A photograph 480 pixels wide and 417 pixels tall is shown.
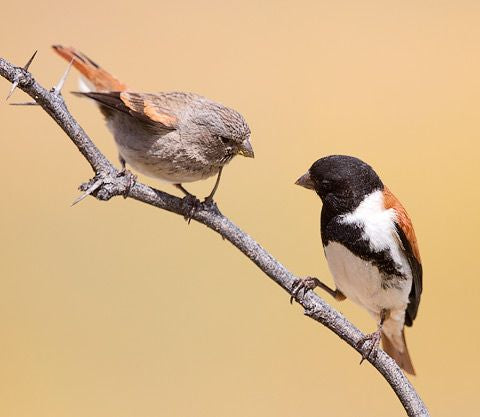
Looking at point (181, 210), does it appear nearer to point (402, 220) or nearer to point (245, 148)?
point (245, 148)

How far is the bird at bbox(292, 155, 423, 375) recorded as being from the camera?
359 cm

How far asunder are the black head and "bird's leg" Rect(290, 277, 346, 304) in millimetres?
377

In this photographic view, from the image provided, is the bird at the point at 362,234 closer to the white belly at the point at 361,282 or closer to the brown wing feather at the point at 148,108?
the white belly at the point at 361,282

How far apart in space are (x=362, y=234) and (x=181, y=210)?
1134 mm

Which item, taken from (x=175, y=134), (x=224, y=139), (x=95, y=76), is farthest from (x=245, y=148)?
(x=95, y=76)

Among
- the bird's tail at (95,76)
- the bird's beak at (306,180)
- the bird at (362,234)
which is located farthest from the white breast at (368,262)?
the bird's tail at (95,76)

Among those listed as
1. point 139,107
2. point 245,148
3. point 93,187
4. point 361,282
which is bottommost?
point 93,187

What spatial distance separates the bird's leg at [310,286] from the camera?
2643 millimetres

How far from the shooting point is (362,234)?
364 centimetres

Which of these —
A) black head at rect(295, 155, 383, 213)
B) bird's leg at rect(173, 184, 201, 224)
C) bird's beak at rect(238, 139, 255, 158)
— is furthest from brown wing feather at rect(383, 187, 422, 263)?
bird's leg at rect(173, 184, 201, 224)

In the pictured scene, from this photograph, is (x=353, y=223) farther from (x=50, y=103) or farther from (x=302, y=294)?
(x=50, y=103)

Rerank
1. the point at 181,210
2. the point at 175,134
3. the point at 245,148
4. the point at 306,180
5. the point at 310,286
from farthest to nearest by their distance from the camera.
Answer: the point at 175,134, the point at 245,148, the point at 306,180, the point at 310,286, the point at 181,210

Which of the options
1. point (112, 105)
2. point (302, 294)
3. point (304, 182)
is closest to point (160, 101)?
point (112, 105)

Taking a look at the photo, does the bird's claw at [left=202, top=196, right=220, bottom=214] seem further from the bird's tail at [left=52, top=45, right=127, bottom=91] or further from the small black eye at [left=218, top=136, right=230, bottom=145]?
the bird's tail at [left=52, top=45, right=127, bottom=91]
